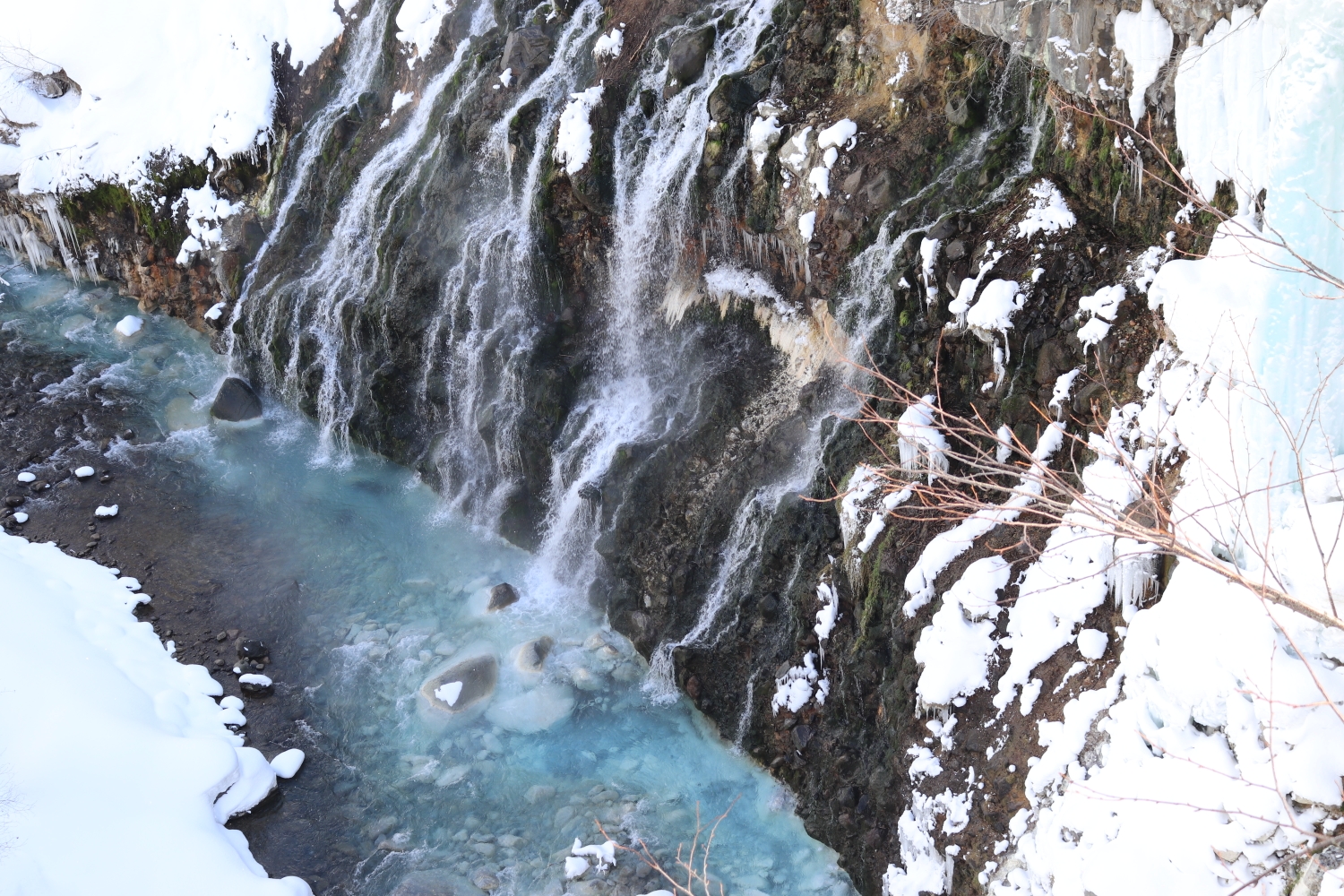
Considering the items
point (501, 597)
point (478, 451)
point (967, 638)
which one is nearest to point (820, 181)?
point (967, 638)

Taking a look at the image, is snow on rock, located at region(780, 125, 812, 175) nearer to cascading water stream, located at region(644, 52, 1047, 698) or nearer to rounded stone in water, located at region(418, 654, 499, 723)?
cascading water stream, located at region(644, 52, 1047, 698)

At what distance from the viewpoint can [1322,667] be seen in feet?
13.2

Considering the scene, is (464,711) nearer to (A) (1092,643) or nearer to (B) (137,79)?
(A) (1092,643)

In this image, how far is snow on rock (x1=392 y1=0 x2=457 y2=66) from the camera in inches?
483

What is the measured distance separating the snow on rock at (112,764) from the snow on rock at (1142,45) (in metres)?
7.46

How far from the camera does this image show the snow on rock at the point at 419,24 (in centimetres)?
1226

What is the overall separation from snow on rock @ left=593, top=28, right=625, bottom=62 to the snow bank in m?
5.17

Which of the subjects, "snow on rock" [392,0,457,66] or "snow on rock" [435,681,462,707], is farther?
"snow on rock" [392,0,457,66]

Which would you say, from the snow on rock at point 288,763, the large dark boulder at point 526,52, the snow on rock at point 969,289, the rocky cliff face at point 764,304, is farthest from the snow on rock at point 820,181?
the snow on rock at point 288,763

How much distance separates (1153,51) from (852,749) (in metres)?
4.90

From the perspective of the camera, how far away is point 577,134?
9734mm

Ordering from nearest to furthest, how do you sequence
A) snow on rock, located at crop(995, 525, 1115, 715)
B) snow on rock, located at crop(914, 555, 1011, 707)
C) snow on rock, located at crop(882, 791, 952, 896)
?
1. snow on rock, located at crop(995, 525, 1115, 715)
2. snow on rock, located at crop(882, 791, 952, 896)
3. snow on rock, located at crop(914, 555, 1011, 707)

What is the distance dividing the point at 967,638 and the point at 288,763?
5255mm

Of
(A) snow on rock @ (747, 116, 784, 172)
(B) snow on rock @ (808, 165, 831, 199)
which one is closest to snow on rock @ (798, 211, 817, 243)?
(B) snow on rock @ (808, 165, 831, 199)
